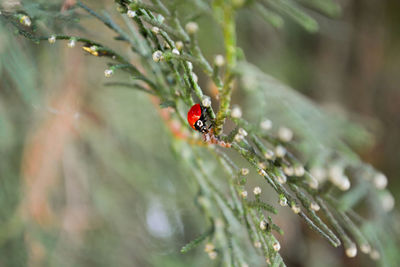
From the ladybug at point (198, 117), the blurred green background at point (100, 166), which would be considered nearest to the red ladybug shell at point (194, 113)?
the ladybug at point (198, 117)

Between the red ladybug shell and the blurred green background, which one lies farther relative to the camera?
the blurred green background

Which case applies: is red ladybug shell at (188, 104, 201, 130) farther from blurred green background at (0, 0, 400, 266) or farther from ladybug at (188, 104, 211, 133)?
blurred green background at (0, 0, 400, 266)

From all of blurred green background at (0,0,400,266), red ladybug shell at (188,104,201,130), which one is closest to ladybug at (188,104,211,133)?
red ladybug shell at (188,104,201,130)

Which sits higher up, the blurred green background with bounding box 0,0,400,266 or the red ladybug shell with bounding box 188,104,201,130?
the red ladybug shell with bounding box 188,104,201,130

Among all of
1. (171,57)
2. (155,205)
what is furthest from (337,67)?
(171,57)

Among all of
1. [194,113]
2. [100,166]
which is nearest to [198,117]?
[194,113]

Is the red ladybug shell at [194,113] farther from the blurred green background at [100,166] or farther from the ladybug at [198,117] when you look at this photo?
the blurred green background at [100,166]

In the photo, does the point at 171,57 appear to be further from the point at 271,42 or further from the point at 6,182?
the point at 271,42
